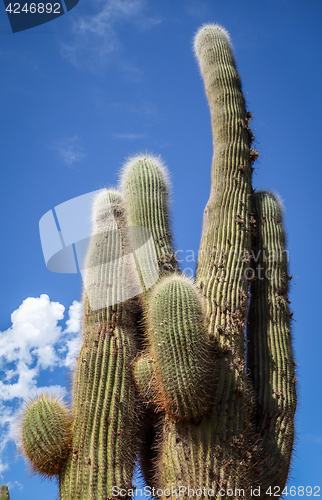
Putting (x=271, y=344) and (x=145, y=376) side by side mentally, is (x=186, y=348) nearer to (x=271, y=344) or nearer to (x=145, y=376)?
(x=145, y=376)

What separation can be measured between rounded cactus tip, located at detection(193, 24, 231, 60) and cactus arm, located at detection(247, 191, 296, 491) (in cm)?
259

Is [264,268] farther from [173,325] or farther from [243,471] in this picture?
[243,471]

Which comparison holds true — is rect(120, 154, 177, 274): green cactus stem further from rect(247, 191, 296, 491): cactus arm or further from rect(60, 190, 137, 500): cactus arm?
rect(247, 191, 296, 491): cactus arm

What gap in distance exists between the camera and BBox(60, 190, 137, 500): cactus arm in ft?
13.1

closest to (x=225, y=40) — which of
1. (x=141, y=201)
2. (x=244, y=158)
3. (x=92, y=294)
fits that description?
(x=244, y=158)

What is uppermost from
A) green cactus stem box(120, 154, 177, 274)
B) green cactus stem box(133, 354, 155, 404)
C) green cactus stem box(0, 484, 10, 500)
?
green cactus stem box(120, 154, 177, 274)

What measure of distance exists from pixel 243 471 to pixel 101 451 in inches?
53.7

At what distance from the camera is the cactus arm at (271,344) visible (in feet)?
15.6

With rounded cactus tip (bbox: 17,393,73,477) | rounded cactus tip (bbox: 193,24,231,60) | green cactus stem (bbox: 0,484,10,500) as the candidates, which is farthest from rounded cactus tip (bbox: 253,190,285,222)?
green cactus stem (bbox: 0,484,10,500)

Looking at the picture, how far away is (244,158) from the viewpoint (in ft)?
19.1

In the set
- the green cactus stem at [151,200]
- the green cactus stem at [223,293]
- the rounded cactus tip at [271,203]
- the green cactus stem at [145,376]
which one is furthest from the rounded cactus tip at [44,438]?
the rounded cactus tip at [271,203]

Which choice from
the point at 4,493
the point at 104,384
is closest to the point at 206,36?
the point at 104,384

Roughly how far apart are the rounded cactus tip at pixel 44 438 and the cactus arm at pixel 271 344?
2082 mm

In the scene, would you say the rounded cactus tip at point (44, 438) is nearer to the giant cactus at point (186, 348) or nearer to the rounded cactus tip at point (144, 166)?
the giant cactus at point (186, 348)
